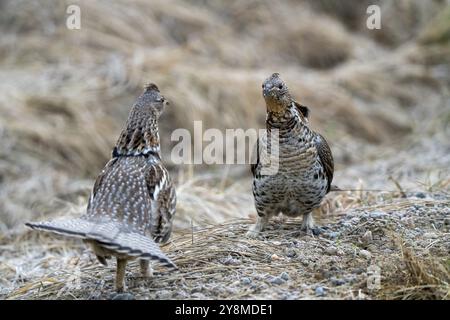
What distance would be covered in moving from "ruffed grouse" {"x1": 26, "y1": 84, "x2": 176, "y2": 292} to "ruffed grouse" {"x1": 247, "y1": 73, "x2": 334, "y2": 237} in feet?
2.44

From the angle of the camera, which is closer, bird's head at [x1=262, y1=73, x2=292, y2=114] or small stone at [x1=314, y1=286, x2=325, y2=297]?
small stone at [x1=314, y1=286, x2=325, y2=297]

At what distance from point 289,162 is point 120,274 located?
141cm

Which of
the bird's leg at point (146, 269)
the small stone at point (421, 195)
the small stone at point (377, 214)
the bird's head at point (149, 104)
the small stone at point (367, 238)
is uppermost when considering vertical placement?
the bird's head at point (149, 104)

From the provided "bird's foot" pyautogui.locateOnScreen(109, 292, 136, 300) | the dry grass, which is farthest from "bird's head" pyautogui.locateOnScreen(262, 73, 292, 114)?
"bird's foot" pyautogui.locateOnScreen(109, 292, 136, 300)

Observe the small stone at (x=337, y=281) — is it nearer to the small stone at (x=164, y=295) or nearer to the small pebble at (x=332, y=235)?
the small pebble at (x=332, y=235)

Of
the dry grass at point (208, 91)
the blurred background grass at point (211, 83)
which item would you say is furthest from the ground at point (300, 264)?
the blurred background grass at point (211, 83)

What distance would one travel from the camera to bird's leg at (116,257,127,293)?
4.47 m

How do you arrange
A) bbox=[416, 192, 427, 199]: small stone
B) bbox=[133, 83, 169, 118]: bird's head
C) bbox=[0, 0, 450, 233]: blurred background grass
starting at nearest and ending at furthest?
1. bbox=[133, 83, 169, 118]: bird's head
2. bbox=[416, 192, 427, 199]: small stone
3. bbox=[0, 0, 450, 233]: blurred background grass

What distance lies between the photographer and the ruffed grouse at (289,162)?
16.8 ft

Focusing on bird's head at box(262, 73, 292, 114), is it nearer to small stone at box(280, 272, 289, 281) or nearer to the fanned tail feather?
small stone at box(280, 272, 289, 281)

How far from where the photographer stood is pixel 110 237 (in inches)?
157

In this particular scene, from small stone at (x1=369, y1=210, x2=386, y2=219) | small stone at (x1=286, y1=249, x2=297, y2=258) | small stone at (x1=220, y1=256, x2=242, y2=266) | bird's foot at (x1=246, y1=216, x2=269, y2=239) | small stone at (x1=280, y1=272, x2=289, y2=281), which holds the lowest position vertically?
small stone at (x1=280, y1=272, x2=289, y2=281)

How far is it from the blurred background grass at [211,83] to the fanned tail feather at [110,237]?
2.92m

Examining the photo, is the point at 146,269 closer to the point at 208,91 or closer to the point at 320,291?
the point at 320,291
